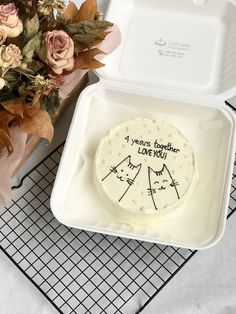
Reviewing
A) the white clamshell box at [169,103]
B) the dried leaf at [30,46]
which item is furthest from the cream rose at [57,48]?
the white clamshell box at [169,103]

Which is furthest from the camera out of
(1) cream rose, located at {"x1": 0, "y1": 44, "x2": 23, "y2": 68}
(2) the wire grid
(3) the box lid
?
(3) the box lid

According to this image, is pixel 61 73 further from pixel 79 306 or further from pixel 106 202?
pixel 79 306

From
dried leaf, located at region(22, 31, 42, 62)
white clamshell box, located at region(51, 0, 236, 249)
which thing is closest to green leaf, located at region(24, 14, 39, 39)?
dried leaf, located at region(22, 31, 42, 62)

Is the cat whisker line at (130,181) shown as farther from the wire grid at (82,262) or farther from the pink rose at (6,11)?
the pink rose at (6,11)

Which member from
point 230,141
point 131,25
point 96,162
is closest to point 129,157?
point 96,162

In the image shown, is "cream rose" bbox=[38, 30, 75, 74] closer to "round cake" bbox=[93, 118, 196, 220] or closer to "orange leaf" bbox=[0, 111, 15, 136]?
"orange leaf" bbox=[0, 111, 15, 136]

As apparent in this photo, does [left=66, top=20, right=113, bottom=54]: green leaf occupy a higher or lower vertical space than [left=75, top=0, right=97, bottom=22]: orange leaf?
lower
